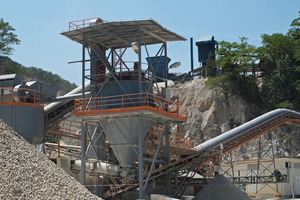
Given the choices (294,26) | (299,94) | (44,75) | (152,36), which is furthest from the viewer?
(44,75)

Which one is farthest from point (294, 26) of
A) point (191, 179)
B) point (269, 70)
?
point (191, 179)

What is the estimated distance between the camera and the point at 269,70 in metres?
54.4

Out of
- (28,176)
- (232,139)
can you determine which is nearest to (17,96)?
(28,176)

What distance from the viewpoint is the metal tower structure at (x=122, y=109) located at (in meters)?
25.5

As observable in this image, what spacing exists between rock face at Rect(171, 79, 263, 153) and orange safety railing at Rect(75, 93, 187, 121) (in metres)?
22.5

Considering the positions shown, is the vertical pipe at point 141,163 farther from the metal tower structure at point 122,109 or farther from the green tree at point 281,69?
the green tree at point 281,69

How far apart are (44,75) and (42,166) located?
285 ft

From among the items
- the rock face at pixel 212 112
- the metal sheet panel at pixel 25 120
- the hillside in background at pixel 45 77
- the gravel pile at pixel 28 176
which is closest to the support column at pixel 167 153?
the metal sheet panel at pixel 25 120

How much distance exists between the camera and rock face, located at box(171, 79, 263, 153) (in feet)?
164

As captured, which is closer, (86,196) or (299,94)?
(86,196)

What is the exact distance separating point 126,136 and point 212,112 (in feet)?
84.9

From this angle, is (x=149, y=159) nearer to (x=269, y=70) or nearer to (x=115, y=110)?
(x=115, y=110)

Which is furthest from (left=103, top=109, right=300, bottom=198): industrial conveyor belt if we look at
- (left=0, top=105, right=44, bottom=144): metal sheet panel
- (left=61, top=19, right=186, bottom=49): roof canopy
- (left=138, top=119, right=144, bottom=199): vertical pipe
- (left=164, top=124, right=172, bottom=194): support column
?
(left=61, top=19, right=186, bottom=49): roof canopy

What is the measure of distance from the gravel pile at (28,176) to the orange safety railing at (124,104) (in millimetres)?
6234
